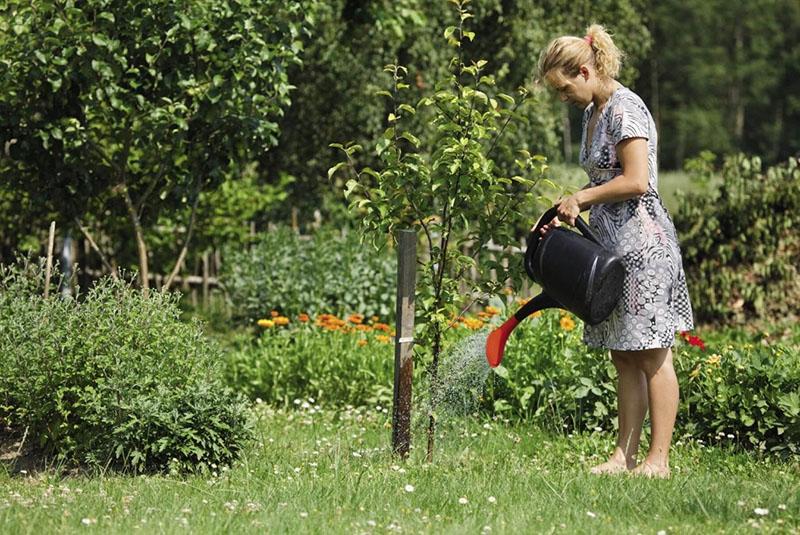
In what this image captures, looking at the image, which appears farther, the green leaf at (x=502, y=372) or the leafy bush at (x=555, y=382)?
the green leaf at (x=502, y=372)

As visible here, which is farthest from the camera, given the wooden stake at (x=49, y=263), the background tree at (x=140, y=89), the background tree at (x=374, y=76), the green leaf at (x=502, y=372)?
the background tree at (x=374, y=76)

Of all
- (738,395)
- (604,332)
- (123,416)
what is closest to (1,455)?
(123,416)

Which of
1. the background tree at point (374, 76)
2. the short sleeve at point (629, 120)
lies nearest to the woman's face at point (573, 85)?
the short sleeve at point (629, 120)

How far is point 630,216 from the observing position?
12.5ft

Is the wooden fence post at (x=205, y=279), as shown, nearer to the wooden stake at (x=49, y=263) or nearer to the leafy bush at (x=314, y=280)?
the leafy bush at (x=314, y=280)

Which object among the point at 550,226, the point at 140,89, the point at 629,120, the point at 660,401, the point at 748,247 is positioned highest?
the point at 140,89

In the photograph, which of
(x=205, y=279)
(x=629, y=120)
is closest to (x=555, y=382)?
(x=629, y=120)

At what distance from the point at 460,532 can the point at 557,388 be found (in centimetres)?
226

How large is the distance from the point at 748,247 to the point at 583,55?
4669 mm

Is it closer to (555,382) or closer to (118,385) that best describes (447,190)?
(555,382)

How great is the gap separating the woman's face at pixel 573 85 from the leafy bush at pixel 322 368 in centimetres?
234

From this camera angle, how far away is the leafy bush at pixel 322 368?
5.90 meters

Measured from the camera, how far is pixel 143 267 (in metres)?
6.21

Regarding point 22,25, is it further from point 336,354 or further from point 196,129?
point 336,354
